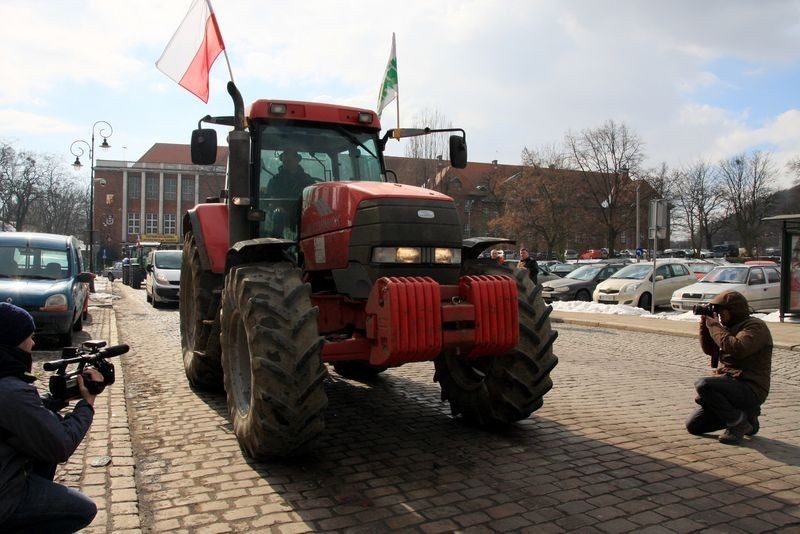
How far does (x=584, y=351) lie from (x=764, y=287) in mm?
9627

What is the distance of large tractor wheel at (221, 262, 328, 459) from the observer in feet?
14.0

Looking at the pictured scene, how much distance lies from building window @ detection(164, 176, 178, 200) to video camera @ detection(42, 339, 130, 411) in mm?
87012

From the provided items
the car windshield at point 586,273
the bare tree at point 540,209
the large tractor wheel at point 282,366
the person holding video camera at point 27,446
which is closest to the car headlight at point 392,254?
the large tractor wheel at point 282,366

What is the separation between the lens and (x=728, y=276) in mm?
18344

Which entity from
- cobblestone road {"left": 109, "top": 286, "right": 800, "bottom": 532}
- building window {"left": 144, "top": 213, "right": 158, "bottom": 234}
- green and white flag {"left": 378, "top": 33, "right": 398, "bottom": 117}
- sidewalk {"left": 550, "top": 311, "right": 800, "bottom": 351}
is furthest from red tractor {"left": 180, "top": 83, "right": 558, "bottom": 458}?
building window {"left": 144, "top": 213, "right": 158, "bottom": 234}

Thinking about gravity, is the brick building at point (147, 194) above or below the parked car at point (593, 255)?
above

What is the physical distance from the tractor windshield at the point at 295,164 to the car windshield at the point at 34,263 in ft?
21.7

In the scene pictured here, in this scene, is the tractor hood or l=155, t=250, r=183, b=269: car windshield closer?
the tractor hood

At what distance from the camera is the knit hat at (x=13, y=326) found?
2.67m

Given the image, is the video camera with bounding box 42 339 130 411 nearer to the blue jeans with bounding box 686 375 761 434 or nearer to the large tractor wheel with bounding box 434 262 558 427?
the large tractor wheel with bounding box 434 262 558 427

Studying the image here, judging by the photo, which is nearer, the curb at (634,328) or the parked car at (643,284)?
the curb at (634,328)

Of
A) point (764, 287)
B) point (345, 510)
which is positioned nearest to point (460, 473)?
point (345, 510)

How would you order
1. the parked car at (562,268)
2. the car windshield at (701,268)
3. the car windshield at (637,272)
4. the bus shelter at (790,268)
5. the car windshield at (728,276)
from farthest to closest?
the parked car at (562,268)
the car windshield at (701,268)
the car windshield at (637,272)
the car windshield at (728,276)
the bus shelter at (790,268)

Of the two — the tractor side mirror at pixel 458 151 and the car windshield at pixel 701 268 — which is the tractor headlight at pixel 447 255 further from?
the car windshield at pixel 701 268
